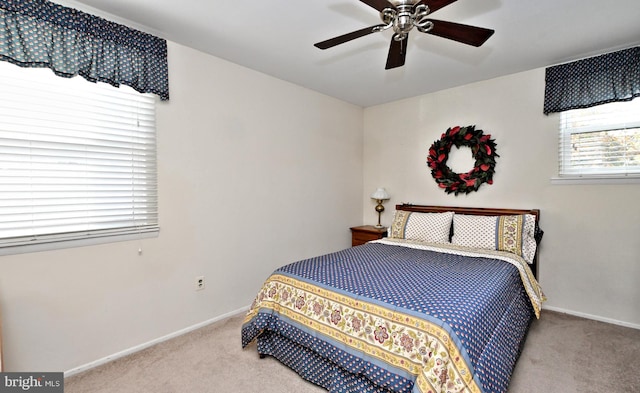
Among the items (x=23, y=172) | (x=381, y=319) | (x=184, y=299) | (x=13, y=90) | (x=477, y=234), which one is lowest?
(x=184, y=299)

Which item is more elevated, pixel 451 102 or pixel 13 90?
pixel 451 102

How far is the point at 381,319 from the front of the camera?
1542mm

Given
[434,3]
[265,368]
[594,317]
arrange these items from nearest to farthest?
[434,3] < [265,368] < [594,317]

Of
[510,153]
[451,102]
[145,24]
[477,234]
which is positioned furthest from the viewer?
[451,102]

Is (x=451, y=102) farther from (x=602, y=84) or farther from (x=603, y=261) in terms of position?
(x=603, y=261)

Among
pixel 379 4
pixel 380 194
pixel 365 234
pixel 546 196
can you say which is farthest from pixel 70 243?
pixel 546 196

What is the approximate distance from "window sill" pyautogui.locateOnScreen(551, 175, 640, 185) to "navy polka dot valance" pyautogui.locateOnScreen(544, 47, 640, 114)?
629 millimetres

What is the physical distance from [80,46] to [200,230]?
1.49 meters

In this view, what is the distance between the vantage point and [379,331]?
153cm

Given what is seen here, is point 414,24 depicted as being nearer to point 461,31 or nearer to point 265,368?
point 461,31

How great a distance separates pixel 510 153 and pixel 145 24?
3.45 metres

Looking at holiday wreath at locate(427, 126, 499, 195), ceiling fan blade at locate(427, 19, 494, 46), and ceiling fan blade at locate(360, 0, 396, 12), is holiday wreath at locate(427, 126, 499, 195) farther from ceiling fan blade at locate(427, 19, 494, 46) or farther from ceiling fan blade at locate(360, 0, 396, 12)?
ceiling fan blade at locate(360, 0, 396, 12)

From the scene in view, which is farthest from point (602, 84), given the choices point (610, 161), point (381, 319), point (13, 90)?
point (13, 90)

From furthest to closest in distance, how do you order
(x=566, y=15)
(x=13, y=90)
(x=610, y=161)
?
(x=610, y=161), (x=566, y=15), (x=13, y=90)
